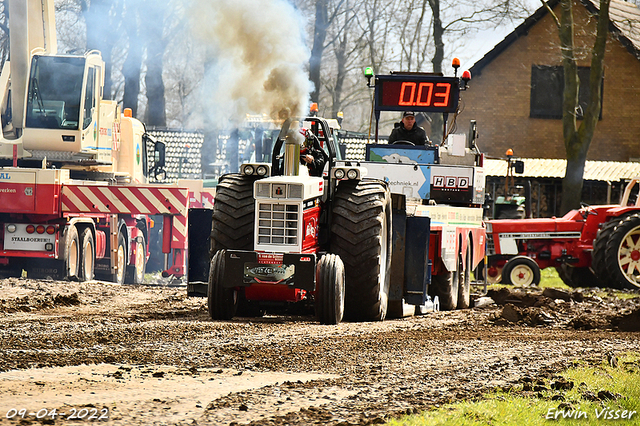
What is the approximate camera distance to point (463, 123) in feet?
126

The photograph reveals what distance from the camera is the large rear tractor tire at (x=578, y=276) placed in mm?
19641

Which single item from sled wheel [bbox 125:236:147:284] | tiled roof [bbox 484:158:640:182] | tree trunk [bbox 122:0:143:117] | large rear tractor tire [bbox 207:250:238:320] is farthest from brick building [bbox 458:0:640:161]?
large rear tractor tire [bbox 207:250:238:320]

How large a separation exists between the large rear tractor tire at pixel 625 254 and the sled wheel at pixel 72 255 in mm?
9799

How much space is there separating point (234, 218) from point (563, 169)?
25.6 meters

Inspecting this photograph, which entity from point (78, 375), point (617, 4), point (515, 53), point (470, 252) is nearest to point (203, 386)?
point (78, 375)

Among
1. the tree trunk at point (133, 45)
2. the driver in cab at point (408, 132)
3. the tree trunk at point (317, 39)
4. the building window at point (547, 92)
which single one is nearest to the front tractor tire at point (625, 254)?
the driver in cab at point (408, 132)

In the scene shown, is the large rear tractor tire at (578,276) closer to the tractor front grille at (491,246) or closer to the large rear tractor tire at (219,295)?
the tractor front grille at (491,246)

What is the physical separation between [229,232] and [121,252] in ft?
29.8

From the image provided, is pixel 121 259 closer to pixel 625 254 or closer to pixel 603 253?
pixel 603 253

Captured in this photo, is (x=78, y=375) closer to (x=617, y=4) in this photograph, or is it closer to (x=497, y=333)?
(x=497, y=333)

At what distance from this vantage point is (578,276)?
19797mm

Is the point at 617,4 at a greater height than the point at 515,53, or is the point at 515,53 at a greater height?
the point at 617,4

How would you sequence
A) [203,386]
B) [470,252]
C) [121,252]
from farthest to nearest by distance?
[121,252], [470,252], [203,386]

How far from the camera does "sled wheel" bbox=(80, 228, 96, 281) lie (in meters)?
17.5
